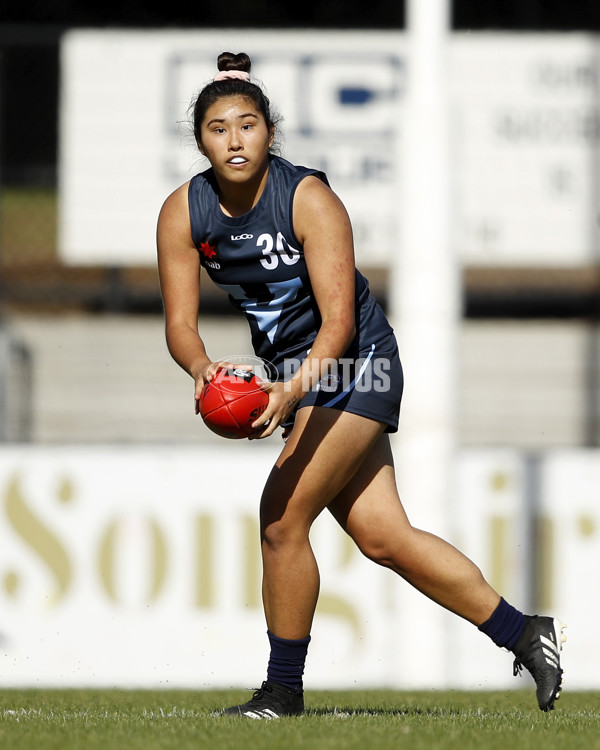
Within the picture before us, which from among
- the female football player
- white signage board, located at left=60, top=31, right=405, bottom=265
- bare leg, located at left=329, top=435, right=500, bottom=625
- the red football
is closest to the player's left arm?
the female football player

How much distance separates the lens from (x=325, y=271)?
4.12m

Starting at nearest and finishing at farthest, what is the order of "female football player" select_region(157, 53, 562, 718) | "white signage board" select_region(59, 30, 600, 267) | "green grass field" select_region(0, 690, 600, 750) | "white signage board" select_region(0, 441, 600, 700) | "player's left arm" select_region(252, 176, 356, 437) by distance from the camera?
"green grass field" select_region(0, 690, 600, 750) < "player's left arm" select_region(252, 176, 356, 437) < "female football player" select_region(157, 53, 562, 718) < "white signage board" select_region(0, 441, 600, 700) < "white signage board" select_region(59, 30, 600, 267)

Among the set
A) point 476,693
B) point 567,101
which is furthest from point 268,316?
point 567,101

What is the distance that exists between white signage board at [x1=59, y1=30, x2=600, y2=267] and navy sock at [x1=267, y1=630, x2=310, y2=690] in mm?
5824

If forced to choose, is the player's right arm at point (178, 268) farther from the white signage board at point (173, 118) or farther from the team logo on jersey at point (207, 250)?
the white signage board at point (173, 118)

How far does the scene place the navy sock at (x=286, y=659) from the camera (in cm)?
429

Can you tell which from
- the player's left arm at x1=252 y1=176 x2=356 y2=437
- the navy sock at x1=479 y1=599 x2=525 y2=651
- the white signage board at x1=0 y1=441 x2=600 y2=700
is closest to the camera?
the player's left arm at x1=252 y1=176 x2=356 y2=437

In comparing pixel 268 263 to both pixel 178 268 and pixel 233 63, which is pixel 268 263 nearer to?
pixel 178 268

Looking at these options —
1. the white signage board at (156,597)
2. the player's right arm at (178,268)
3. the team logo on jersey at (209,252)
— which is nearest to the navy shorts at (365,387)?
the player's right arm at (178,268)

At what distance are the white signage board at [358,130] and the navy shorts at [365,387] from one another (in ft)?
18.0

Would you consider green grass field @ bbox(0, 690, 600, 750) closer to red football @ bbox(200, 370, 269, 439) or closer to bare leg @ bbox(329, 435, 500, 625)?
bare leg @ bbox(329, 435, 500, 625)

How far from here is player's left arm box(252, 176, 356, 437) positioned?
4.02 meters

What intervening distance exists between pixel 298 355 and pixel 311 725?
3.74 feet

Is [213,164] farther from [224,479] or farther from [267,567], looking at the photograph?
[224,479]
